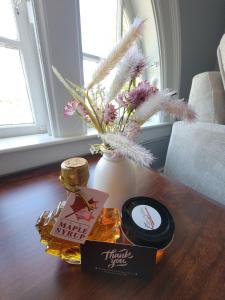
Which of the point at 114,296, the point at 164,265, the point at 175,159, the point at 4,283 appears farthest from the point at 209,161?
the point at 4,283

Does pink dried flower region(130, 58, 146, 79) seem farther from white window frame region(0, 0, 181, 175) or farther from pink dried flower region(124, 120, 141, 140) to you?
white window frame region(0, 0, 181, 175)

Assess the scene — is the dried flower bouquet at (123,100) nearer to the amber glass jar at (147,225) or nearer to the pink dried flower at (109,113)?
the pink dried flower at (109,113)

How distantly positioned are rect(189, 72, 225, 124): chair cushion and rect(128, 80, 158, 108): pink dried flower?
599 millimetres

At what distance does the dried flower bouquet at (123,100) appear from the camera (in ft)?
1.14

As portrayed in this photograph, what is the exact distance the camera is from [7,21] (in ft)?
2.26

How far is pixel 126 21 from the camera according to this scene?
110 centimetres

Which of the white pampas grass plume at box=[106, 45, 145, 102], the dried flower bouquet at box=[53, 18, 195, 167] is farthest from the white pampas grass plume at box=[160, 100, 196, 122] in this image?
the white pampas grass plume at box=[106, 45, 145, 102]

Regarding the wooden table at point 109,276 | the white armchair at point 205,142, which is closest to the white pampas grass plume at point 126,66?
the wooden table at point 109,276

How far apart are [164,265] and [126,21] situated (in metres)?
1.35

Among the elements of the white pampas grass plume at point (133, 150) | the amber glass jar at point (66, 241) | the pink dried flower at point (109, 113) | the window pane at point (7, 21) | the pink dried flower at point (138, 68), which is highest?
the window pane at point (7, 21)

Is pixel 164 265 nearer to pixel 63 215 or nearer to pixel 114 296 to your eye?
pixel 114 296

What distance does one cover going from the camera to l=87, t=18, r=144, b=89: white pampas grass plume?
1.12ft

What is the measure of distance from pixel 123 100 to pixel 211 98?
2.33 ft

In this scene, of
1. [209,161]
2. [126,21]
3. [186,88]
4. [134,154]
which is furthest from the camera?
[186,88]
